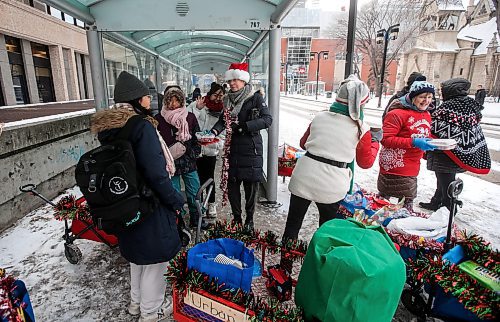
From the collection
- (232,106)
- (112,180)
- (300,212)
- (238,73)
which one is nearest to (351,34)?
(238,73)

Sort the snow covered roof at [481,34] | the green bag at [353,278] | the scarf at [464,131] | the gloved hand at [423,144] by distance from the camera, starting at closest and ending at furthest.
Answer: the green bag at [353,278], the gloved hand at [423,144], the scarf at [464,131], the snow covered roof at [481,34]

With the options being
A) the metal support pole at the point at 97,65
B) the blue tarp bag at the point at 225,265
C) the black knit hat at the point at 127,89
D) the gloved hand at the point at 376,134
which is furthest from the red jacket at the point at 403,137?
the metal support pole at the point at 97,65

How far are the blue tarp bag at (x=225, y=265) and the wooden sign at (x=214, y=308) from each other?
0.13 meters

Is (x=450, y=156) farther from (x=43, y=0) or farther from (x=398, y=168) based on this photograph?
(x=43, y=0)

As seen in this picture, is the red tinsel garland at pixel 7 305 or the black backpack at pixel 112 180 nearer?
the red tinsel garland at pixel 7 305

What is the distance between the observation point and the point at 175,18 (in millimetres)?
4199

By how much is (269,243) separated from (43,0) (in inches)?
132

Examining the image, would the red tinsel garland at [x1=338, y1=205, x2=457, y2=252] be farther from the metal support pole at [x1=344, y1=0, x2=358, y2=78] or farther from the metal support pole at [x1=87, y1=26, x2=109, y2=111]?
the metal support pole at [x1=87, y1=26, x2=109, y2=111]

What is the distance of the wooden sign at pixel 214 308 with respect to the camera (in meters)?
1.81

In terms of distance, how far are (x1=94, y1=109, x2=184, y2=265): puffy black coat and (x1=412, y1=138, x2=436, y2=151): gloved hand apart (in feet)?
8.27

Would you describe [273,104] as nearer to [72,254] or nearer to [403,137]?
[403,137]

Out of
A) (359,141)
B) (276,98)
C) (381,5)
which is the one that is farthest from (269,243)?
(381,5)

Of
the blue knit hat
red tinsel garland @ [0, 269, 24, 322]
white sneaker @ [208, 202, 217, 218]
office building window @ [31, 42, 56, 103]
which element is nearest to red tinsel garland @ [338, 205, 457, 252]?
the blue knit hat

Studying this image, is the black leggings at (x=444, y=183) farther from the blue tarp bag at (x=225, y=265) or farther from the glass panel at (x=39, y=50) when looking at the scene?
the glass panel at (x=39, y=50)
